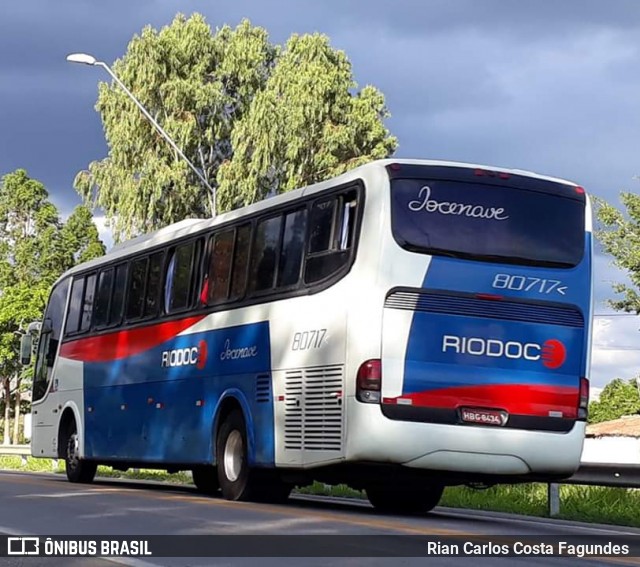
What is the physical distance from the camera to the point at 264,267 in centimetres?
1611

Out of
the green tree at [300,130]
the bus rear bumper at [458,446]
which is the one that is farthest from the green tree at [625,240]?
the bus rear bumper at [458,446]

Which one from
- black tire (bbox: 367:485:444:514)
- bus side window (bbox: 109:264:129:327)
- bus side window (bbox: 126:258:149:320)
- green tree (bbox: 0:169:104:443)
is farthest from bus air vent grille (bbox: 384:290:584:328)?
green tree (bbox: 0:169:104:443)

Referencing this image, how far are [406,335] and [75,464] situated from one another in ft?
33.4

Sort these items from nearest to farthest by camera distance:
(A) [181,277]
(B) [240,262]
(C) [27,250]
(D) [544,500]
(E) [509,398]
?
1. (E) [509,398]
2. (B) [240,262]
3. (D) [544,500]
4. (A) [181,277]
5. (C) [27,250]

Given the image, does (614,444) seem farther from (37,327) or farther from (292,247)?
(292,247)

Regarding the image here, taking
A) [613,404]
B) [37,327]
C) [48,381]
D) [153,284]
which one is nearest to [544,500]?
[153,284]

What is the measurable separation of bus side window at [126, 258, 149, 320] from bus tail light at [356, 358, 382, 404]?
674 centimetres

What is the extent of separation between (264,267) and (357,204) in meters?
2.14

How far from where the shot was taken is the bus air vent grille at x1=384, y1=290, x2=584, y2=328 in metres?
13.9

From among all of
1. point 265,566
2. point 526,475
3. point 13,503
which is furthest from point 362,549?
point 13,503

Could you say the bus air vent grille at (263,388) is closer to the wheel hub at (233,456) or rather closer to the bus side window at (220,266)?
the wheel hub at (233,456)

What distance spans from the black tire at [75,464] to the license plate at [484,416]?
9.81 metres

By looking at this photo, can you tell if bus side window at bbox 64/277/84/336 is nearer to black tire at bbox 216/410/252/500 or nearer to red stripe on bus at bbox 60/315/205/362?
red stripe on bus at bbox 60/315/205/362

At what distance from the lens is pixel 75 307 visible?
22953mm
